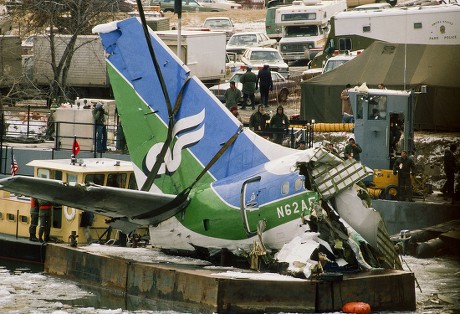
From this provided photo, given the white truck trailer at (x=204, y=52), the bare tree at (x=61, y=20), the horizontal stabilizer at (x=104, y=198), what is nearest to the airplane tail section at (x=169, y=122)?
the horizontal stabilizer at (x=104, y=198)

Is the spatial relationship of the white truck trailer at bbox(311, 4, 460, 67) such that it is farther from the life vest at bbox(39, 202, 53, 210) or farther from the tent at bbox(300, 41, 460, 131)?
the life vest at bbox(39, 202, 53, 210)

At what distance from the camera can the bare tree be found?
44.8 meters

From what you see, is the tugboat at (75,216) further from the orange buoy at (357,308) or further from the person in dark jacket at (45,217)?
the orange buoy at (357,308)

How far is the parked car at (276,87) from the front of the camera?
4488cm

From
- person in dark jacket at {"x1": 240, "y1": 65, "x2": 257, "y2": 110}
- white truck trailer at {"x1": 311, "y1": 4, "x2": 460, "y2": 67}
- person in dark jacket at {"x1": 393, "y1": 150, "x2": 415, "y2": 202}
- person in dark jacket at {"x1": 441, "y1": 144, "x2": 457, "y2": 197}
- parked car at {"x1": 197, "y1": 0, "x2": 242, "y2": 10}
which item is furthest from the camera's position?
parked car at {"x1": 197, "y1": 0, "x2": 242, "y2": 10}

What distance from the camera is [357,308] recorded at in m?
21.4

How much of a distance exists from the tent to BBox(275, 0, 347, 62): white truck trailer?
56.5ft

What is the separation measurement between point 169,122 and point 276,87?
21344 mm

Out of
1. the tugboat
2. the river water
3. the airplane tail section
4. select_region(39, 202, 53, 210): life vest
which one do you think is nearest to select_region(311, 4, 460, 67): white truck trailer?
the tugboat

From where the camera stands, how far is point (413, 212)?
3045 centimetres

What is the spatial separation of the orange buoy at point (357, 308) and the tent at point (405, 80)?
1615 cm

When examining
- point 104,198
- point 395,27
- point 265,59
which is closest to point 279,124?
point 104,198

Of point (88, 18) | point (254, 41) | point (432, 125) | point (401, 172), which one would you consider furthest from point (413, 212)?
point (254, 41)

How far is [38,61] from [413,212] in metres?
20.5
